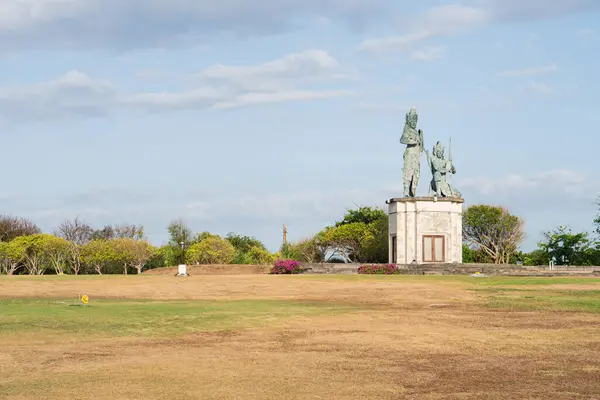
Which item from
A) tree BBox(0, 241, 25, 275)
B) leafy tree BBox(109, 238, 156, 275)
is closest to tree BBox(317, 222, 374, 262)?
leafy tree BBox(109, 238, 156, 275)

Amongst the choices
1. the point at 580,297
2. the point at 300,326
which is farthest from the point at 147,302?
the point at 580,297

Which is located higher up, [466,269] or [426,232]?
[426,232]

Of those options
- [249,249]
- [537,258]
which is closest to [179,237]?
[249,249]

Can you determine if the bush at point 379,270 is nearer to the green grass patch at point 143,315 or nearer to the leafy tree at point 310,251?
the leafy tree at point 310,251

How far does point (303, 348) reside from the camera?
56.0 ft

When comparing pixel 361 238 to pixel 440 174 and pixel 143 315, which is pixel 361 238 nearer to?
pixel 440 174

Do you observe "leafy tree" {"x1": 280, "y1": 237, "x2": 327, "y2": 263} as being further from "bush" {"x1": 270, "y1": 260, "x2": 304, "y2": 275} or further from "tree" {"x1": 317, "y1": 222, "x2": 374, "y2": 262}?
"bush" {"x1": 270, "y1": 260, "x2": 304, "y2": 275}

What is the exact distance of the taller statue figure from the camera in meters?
61.2

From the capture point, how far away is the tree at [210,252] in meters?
69.9

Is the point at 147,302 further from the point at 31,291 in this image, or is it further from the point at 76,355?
the point at 76,355

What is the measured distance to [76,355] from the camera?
1616 centimetres

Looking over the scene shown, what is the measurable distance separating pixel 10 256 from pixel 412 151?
31.5 metres

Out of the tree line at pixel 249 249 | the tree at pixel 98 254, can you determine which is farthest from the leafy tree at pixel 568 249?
the tree at pixel 98 254

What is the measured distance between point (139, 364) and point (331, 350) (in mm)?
3861
